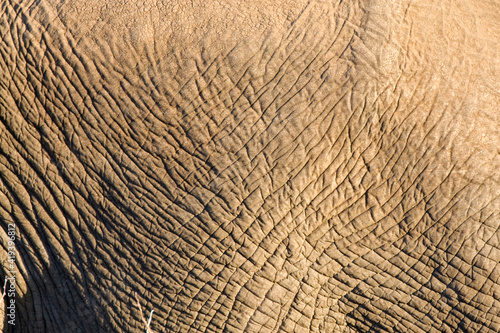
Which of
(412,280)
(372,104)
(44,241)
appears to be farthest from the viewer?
(44,241)

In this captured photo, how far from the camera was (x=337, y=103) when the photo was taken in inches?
101

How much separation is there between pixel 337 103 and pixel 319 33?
349 mm

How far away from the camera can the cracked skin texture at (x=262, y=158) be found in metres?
2.58

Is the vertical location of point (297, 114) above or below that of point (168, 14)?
below

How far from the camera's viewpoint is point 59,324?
3.04m

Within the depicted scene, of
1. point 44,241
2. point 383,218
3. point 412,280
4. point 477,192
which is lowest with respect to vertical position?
point 44,241

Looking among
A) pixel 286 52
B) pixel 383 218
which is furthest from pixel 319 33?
pixel 383 218

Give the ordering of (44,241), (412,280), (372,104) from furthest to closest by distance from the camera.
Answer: (44,241) → (412,280) → (372,104)

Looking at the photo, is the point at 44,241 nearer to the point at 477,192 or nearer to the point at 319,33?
the point at 319,33

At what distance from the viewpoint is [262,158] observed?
8.68 ft

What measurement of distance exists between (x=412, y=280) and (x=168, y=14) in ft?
5.80

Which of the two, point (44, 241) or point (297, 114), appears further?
point (44, 241)

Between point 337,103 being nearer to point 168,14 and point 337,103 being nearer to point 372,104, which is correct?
point 372,104

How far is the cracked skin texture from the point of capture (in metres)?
2.58
